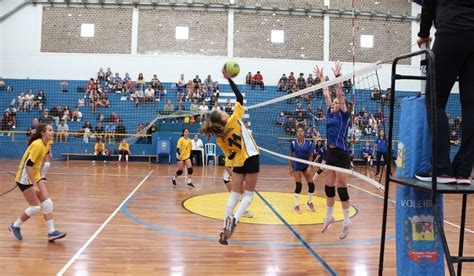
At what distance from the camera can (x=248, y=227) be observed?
6.67 m

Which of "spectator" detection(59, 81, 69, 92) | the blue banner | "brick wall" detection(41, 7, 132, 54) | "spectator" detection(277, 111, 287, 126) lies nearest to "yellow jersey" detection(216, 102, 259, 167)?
the blue banner

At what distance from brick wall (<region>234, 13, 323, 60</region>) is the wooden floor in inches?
576

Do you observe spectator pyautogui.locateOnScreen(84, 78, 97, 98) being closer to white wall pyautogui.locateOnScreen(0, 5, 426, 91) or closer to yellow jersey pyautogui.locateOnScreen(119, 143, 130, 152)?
white wall pyautogui.locateOnScreen(0, 5, 426, 91)

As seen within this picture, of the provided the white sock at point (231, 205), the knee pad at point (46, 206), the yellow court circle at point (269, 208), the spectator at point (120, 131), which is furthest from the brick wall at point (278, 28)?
the white sock at point (231, 205)

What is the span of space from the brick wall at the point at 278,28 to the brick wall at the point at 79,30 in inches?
251

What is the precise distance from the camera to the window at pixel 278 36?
22797 millimetres

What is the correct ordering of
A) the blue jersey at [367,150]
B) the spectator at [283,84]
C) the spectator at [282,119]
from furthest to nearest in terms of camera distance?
the spectator at [283,84]
the spectator at [282,119]
the blue jersey at [367,150]

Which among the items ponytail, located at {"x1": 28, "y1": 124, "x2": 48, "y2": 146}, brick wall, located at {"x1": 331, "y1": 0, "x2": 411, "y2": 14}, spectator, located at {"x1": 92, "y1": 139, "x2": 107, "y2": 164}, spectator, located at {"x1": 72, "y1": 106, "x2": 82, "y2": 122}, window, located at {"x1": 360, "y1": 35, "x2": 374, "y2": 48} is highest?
brick wall, located at {"x1": 331, "y1": 0, "x2": 411, "y2": 14}

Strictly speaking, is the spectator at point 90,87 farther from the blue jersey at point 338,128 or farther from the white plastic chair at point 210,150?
the blue jersey at point 338,128

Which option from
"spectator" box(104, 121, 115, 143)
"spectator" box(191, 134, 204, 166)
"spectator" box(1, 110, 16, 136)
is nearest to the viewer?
"spectator" box(191, 134, 204, 166)

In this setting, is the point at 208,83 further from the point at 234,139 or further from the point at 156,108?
the point at 234,139

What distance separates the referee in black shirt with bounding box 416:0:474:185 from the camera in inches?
92.4

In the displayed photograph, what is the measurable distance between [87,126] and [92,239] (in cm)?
1348

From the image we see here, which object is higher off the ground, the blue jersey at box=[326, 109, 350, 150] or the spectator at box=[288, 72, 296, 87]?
the spectator at box=[288, 72, 296, 87]
